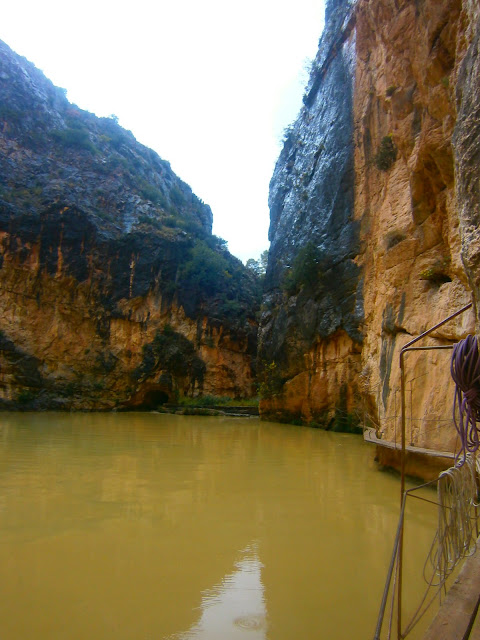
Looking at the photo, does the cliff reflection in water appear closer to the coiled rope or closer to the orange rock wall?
the coiled rope

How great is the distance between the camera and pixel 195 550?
381cm

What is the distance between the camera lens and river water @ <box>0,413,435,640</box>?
2.67 meters

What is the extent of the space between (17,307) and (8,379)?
3610 millimetres

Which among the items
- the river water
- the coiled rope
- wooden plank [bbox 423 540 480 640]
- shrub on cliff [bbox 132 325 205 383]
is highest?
shrub on cliff [bbox 132 325 205 383]

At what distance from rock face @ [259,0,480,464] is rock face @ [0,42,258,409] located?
5719mm

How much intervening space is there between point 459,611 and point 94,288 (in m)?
25.1

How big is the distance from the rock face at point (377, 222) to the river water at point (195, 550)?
6.84 feet

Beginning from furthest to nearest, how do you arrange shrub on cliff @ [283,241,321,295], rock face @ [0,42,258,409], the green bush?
the green bush
rock face @ [0,42,258,409]
shrub on cliff @ [283,241,321,295]

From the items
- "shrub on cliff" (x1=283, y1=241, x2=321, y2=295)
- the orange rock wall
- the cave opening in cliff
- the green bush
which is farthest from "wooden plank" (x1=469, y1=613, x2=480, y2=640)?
the green bush

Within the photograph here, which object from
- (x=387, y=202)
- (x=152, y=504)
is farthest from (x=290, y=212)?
(x=152, y=504)

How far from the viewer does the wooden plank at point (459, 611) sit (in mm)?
1683

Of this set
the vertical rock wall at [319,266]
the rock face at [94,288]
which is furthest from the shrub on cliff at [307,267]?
the rock face at [94,288]

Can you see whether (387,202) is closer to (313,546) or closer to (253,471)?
(253,471)

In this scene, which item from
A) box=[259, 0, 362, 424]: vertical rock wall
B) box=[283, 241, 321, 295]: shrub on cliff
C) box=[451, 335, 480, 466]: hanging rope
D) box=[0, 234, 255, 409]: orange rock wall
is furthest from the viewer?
box=[0, 234, 255, 409]: orange rock wall
